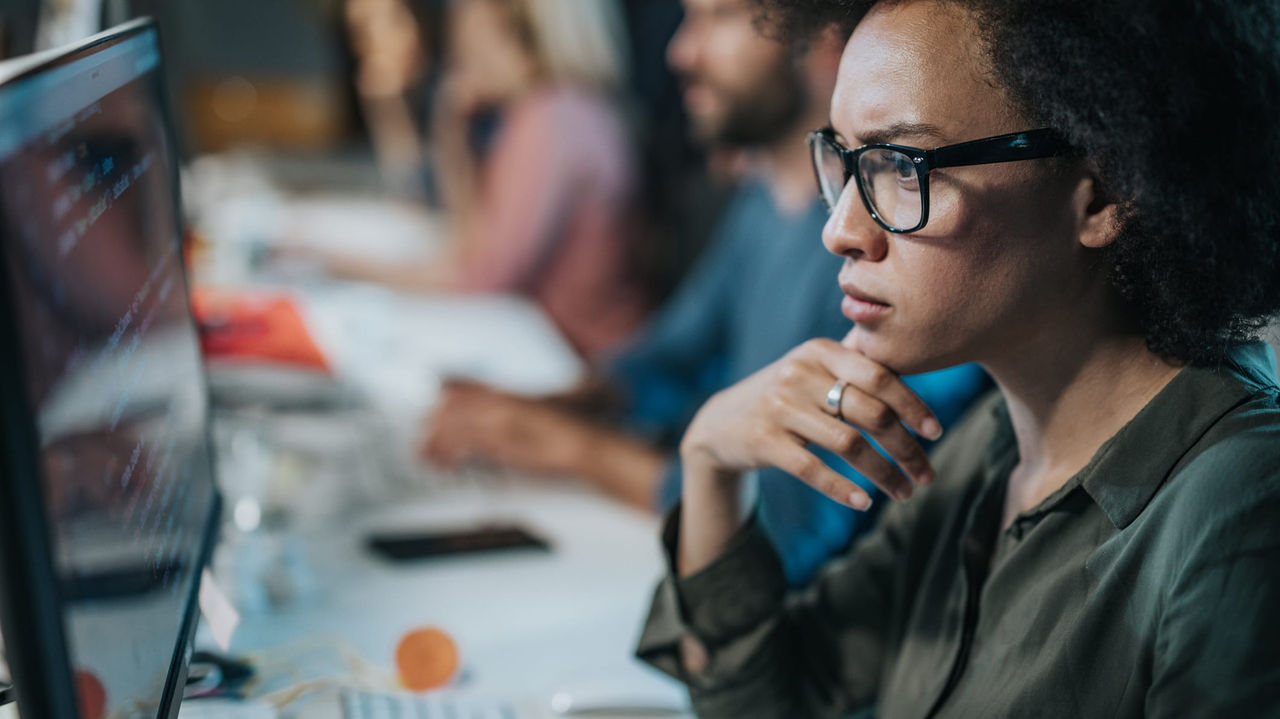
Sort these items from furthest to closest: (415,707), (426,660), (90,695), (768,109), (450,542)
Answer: (768,109)
(450,542)
(426,660)
(415,707)
(90,695)

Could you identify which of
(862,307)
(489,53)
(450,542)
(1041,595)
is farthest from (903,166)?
(489,53)

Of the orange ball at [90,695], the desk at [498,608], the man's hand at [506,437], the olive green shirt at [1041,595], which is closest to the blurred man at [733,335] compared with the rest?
the man's hand at [506,437]

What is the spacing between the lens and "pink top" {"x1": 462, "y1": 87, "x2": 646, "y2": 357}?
8.55 ft

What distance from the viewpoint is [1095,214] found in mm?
752

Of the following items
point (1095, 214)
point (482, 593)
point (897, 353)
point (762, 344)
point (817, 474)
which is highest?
point (1095, 214)

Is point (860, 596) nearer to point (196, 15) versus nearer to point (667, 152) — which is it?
point (667, 152)

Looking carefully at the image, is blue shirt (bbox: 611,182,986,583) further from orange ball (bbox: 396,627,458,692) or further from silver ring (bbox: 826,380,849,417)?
orange ball (bbox: 396,627,458,692)

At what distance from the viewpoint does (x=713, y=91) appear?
189 cm

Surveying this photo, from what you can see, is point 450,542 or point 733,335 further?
point 733,335

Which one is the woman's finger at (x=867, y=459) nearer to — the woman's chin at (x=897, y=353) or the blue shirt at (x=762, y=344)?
the woman's chin at (x=897, y=353)

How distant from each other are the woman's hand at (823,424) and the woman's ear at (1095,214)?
0.18m

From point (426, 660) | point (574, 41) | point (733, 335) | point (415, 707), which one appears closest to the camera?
point (415, 707)

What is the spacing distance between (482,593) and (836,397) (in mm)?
580

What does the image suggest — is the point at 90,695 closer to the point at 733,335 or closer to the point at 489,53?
the point at 733,335
